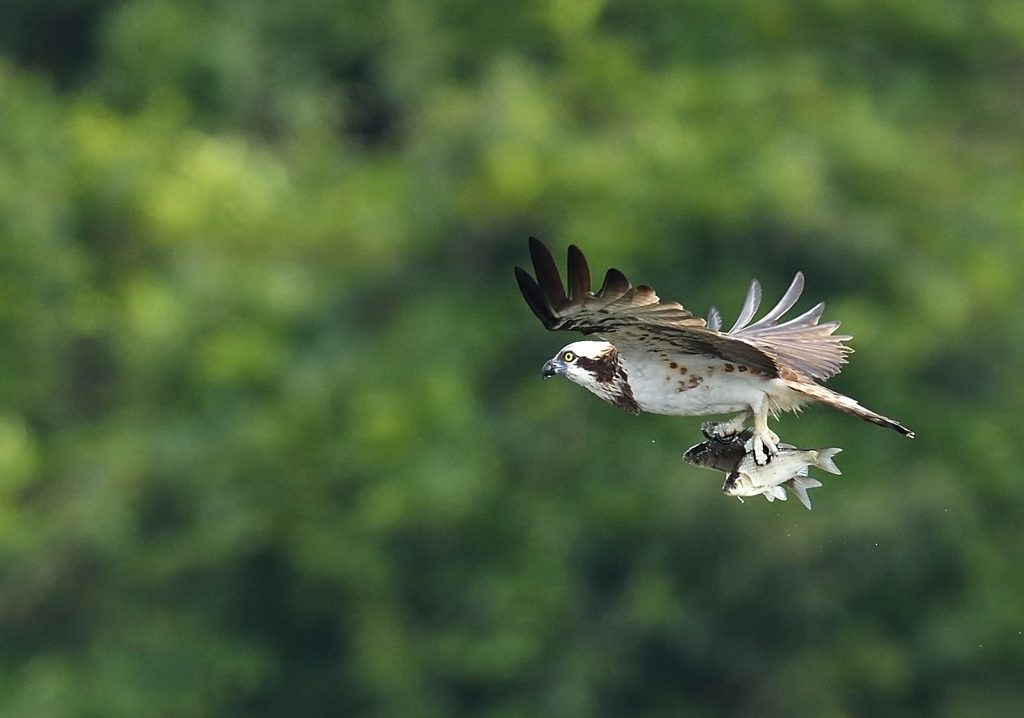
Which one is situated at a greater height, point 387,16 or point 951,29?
point 951,29

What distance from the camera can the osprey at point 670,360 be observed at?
303 inches

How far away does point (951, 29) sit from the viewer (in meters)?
31.1

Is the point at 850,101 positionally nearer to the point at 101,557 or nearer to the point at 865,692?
the point at 865,692

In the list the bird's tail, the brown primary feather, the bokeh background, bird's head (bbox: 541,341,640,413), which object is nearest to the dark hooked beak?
bird's head (bbox: 541,341,640,413)

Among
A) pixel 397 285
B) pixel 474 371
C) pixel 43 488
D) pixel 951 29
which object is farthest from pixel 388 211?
pixel 951 29

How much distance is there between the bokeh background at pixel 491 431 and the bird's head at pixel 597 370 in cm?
1310

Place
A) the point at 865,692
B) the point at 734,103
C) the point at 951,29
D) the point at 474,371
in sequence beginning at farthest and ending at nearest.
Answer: the point at 951,29 → the point at 734,103 → the point at 474,371 → the point at 865,692

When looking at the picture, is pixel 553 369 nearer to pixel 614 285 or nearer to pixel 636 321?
pixel 636 321

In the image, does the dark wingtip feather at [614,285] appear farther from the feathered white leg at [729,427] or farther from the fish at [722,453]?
the feathered white leg at [729,427]

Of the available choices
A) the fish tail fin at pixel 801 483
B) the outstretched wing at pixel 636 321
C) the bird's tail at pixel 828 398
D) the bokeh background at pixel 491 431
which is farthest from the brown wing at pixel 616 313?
the bokeh background at pixel 491 431

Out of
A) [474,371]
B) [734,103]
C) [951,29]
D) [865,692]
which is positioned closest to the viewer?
[865,692]

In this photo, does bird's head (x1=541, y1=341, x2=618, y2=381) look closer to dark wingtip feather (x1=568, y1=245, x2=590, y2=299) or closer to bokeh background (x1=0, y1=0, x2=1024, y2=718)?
dark wingtip feather (x1=568, y1=245, x2=590, y2=299)

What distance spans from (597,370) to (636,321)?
721 mm

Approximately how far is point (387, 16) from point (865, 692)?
1300cm
